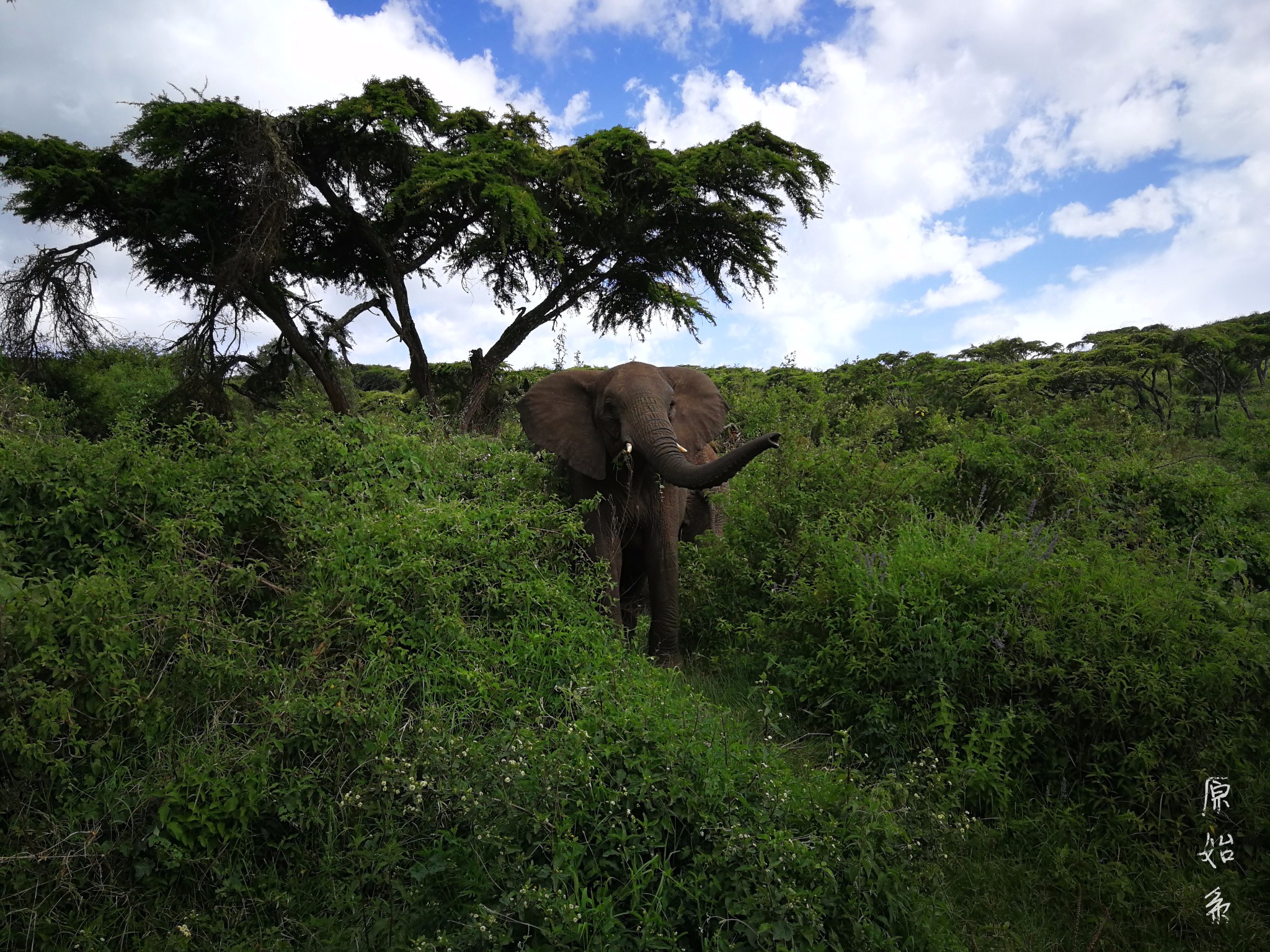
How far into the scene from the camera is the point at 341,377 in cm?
2042

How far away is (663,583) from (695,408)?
145 centimetres

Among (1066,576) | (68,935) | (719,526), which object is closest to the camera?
(68,935)

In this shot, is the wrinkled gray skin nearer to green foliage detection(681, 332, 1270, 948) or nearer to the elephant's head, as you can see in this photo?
the elephant's head

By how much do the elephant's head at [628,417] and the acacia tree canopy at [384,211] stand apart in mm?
11026

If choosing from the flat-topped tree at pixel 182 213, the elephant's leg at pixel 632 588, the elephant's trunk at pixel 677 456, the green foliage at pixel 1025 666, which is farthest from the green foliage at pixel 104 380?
the green foliage at pixel 1025 666

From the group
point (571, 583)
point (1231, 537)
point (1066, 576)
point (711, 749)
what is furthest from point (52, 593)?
point (1231, 537)

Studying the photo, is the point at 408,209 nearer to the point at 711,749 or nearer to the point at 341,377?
the point at 341,377

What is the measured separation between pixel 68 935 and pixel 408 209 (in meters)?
17.7

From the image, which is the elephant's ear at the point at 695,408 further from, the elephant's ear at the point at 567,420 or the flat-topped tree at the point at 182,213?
the flat-topped tree at the point at 182,213

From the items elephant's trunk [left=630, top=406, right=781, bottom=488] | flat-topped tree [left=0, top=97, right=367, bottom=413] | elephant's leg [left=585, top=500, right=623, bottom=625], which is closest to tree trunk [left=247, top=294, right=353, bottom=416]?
flat-topped tree [left=0, top=97, right=367, bottom=413]

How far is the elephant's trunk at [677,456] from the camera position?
499 centimetres

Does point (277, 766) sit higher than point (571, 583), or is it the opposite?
point (571, 583)

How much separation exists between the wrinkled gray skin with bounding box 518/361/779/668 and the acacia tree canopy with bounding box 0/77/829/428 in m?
11.2

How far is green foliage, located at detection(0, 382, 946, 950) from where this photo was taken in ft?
9.79
